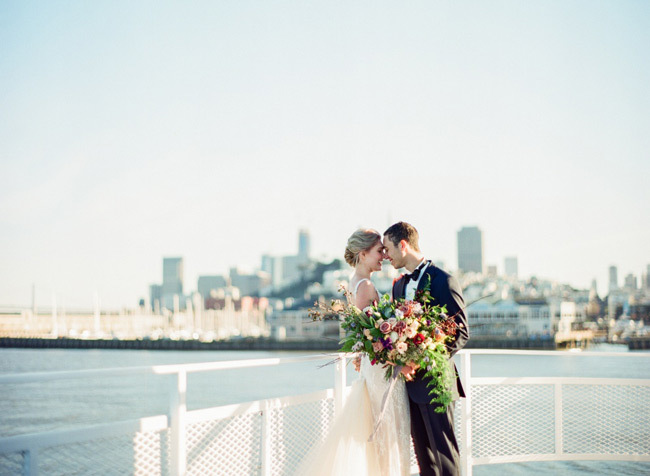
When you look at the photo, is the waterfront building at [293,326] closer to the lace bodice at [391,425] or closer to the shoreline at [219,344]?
the shoreline at [219,344]

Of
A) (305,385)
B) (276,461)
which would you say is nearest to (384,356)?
(276,461)

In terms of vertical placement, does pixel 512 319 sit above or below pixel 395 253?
below

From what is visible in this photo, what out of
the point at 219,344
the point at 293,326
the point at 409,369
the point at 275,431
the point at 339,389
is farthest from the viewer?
the point at 293,326

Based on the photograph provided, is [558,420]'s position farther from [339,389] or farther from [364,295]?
[364,295]

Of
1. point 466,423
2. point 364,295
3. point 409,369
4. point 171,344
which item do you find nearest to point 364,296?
point 364,295

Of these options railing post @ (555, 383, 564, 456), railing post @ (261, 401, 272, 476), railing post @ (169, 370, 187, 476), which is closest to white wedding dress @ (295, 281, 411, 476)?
railing post @ (261, 401, 272, 476)

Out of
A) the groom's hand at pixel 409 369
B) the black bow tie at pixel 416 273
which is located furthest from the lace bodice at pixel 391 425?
the black bow tie at pixel 416 273

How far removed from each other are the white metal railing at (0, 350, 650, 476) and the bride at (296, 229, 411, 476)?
329 mm

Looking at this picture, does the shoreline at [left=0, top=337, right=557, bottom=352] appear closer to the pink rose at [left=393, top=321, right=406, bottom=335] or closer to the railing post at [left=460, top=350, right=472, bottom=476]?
the railing post at [left=460, top=350, right=472, bottom=476]

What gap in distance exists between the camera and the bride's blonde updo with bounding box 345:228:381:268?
4.29 metres

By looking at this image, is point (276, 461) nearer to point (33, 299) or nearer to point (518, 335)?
point (518, 335)

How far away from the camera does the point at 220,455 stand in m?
3.98

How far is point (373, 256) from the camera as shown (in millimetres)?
4285

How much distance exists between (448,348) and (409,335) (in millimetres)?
342
